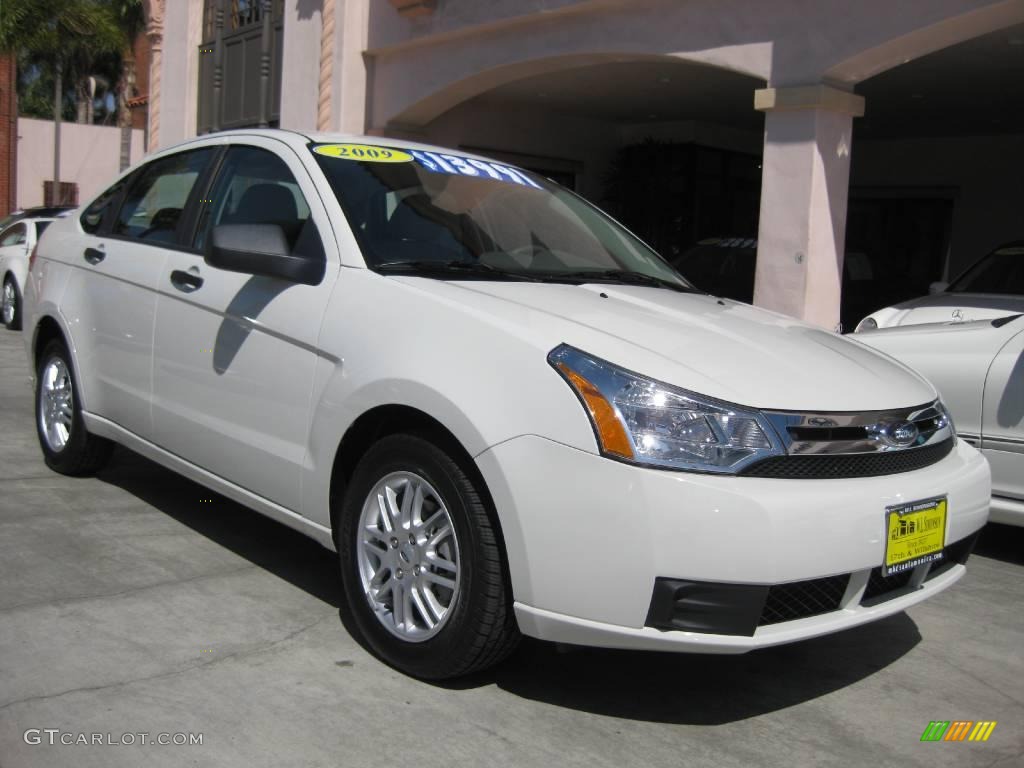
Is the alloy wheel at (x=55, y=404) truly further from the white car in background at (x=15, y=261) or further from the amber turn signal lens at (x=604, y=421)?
the white car in background at (x=15, y=261)

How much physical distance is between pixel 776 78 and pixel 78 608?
283 inches

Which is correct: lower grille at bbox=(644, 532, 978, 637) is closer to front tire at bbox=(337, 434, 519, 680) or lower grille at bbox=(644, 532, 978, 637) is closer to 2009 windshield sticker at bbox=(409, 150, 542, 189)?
front tire at bbox=(337, 434, 519, 680)

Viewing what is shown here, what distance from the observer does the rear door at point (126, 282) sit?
4488mm

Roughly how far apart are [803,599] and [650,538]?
519 mm

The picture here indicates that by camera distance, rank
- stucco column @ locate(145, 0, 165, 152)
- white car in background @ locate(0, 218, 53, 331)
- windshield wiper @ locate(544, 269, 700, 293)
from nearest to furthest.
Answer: windshield wiper @ locate(544, 269, 700, 293)
white car in background @ locate(0, 218, 53, 331)
stucco column @ locate(145, 0, 165, 152)

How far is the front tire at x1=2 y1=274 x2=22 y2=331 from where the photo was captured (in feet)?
44.7

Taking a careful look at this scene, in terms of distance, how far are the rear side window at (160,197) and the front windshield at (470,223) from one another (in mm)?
857

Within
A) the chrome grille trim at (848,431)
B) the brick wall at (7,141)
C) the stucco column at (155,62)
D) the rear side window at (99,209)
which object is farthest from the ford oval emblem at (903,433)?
the brick wall at (7,141)

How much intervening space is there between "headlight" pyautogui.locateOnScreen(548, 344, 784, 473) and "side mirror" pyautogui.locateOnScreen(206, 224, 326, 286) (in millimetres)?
1167

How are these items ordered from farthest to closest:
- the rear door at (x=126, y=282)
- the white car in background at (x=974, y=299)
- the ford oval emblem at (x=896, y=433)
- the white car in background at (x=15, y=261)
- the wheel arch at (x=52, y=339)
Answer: the white car in background at (x=15, y=261) < the white car in background at (x=974, y=299) < the wheel arch at (x=52, y=339) < the rear door at (x=126, y=282) < the ford oval emblem at (x=896, y=433)

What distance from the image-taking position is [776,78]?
8.88 metres

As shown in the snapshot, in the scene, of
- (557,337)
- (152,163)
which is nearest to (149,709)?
(557,337)

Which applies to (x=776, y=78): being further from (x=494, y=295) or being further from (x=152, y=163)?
(x=494, y=295)

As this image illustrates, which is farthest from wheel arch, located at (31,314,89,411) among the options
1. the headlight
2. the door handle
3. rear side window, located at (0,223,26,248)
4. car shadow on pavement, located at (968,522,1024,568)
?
rear side window, located at (0,223,26,248)
